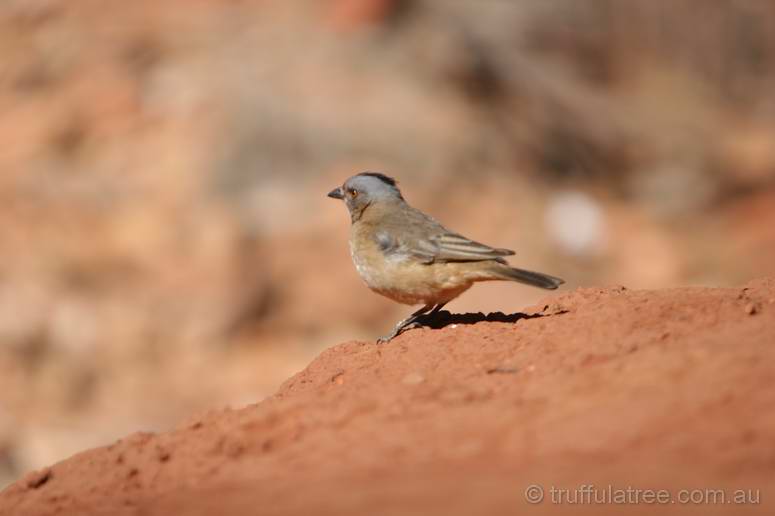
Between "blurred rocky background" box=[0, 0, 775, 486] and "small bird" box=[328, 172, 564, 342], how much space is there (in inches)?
248

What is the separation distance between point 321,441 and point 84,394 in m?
11.3

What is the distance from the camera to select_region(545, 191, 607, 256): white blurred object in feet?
59.6

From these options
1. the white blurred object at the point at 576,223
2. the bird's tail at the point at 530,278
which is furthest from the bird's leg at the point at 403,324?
the white blurred object at the point at 576,223

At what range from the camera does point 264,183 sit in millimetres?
17047

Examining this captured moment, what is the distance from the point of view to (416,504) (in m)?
3.90

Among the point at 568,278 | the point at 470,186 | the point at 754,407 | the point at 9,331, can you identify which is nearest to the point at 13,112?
the point at 9,331

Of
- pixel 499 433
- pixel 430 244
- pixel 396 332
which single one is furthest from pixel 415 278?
pixel 499 433

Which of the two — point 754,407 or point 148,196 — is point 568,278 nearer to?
point 148,196

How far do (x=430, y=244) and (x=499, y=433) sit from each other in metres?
2.89

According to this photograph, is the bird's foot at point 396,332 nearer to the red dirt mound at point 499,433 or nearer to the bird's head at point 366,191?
the red dirt mound at point 499,433

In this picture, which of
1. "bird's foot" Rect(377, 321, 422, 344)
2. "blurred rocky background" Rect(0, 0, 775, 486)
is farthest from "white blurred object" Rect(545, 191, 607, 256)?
"bird's foot" Rect(377, 321, 422, 344)

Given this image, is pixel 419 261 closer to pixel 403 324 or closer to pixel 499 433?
pixel 403 324

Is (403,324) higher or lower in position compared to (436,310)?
lower

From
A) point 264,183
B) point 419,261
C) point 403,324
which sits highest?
point 264,183
